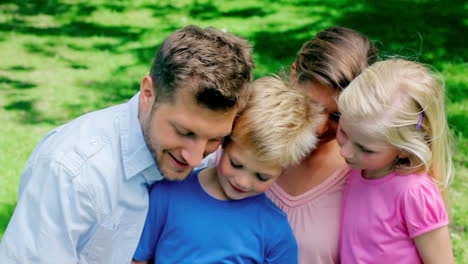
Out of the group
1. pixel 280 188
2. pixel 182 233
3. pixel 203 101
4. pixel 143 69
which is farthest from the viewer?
pixel 143 69

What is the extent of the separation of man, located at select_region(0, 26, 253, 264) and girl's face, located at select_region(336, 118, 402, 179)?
48 centimetres

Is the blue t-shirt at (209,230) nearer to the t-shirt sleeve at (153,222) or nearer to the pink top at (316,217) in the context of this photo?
the t-shirt sleeve at (153,222)

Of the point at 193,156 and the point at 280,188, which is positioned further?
the point at 280,188

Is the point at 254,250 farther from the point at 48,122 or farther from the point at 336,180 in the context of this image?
the point at 48,122

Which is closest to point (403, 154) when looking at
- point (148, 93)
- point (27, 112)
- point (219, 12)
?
point (148, 93)

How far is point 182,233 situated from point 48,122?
3.53 metres

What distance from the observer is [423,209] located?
2.59m

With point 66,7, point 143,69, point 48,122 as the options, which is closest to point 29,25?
point 66,7

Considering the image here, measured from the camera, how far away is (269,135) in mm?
2604

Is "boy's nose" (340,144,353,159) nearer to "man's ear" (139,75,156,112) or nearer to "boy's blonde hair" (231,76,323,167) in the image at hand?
"boy's blonde hair" (231,76,323,167)

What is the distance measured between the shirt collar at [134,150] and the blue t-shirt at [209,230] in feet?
Result: 0.35

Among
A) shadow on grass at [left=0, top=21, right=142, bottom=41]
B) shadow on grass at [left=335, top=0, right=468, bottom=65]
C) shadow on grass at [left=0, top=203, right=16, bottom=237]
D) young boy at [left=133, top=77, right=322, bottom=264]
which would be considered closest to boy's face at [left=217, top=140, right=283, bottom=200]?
young boy at [left=133, top=77, right=322, bottom=264]

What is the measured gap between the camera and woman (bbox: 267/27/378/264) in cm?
284

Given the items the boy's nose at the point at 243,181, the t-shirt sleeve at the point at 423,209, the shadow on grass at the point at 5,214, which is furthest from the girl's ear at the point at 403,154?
the shadow on grass at the point at 5,214
